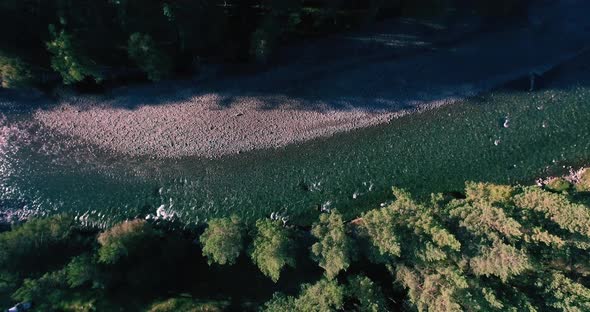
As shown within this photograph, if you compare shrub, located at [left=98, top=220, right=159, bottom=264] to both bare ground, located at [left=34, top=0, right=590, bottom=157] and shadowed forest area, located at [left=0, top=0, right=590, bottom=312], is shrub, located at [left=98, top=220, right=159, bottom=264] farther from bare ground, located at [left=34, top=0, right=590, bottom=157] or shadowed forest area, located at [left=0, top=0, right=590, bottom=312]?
bare ground, located at [left=34, top=0, right=590, bottom=157]

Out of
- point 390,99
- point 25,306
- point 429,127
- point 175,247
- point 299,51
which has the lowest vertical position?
point 25,306

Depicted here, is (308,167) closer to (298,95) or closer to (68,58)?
(298,95)

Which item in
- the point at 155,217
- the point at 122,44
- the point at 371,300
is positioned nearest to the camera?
the point at 371,300

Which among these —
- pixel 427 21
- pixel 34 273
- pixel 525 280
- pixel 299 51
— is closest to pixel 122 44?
pixel 299 51

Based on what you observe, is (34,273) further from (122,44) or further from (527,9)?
(527,9)

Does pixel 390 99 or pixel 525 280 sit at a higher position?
pixel 390 99

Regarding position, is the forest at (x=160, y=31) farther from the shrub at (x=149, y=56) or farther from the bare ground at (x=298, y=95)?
the bare ground at (x=298, y=95)

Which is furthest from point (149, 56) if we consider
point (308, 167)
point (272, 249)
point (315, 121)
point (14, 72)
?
point (272, 249)
